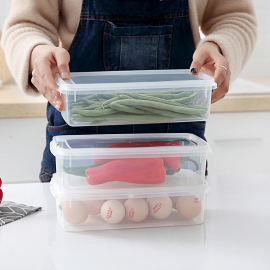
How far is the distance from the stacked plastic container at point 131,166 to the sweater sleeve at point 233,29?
279mm

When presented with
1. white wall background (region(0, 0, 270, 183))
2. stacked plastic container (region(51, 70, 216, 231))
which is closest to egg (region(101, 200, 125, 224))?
stacked plastic container (region(51, 70, 216, 231))

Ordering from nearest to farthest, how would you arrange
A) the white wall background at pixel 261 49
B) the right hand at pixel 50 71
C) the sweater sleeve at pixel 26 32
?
the right hand at pixel 50 71, the sweater sleeve at pixel 26 32, the white wall background at pixel 261 49

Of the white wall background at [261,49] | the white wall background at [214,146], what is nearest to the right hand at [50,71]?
the white wall background at [214,146]

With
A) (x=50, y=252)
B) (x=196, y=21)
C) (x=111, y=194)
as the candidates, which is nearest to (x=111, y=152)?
(x=111, y=194)

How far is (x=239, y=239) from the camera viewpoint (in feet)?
2.01

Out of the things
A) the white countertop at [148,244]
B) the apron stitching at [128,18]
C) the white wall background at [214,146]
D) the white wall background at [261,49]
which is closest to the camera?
the white countertop at [148,244]

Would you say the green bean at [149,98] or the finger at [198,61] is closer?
the green bean at [149,98]

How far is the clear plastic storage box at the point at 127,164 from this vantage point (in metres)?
0.63

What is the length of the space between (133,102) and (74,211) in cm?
22

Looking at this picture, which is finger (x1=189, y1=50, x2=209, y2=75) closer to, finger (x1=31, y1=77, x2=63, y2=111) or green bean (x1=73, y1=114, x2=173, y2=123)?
green bean (x1=73, y1=114, x2=173, y2=123)

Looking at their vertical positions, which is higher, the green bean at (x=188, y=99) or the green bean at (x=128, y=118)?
the green bean at (x=188, y=99)

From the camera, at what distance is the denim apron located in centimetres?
94

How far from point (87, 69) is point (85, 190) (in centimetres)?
44

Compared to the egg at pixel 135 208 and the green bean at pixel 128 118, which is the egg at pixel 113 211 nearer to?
the egg at pixel 135 208
